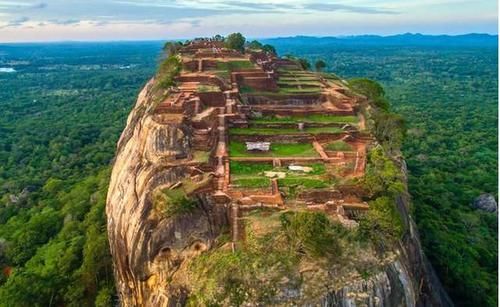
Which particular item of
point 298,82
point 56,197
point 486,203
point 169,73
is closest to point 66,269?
point 169,73

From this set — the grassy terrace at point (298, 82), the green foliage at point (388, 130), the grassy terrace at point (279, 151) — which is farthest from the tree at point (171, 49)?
the grassy terrace at point (279, 151)

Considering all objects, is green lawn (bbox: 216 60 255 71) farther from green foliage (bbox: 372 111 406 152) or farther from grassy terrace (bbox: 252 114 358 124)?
green foliage (bbox: 372 111 406 152)

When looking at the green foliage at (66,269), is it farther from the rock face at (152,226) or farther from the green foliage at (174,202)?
the green foliage at (174,202)

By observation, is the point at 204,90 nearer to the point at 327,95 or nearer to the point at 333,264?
the point at 327,95

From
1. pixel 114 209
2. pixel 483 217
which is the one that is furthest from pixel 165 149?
pixel 483 217

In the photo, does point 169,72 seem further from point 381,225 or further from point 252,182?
point 381,225
